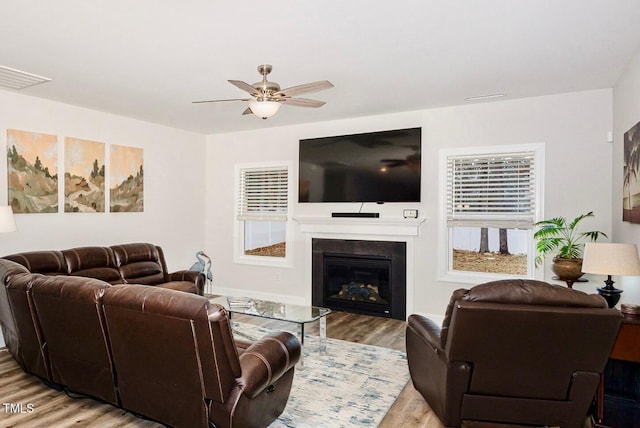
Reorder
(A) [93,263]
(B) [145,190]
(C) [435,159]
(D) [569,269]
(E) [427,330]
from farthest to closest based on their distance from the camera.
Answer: (B) [145,190] → (C) [435,159] → (A) [93,263] → (D) [569,269] → (E) [427,330]

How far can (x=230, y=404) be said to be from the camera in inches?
84.0

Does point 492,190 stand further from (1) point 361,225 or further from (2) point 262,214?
(2) point 262,214

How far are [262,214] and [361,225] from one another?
1.83m

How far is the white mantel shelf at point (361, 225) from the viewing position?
5207 millimetres

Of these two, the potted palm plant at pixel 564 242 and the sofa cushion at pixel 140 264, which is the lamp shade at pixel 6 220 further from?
the potted palm plant at pixel 564 242

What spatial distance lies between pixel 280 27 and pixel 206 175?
180 inches

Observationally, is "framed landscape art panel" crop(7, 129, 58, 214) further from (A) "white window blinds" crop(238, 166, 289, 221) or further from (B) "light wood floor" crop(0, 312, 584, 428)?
(A) "white window blinds" crop(238, 166, 289, 221)

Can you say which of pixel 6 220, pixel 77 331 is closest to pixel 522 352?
pixel 77 331

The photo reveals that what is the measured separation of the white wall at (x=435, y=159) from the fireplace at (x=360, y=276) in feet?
0.66

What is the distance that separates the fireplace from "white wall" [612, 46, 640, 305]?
7.59ft

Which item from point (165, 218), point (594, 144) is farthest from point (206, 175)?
point (594, 144)

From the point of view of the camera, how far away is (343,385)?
3.31m

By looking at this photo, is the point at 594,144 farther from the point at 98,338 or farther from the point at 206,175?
the point at 206,175

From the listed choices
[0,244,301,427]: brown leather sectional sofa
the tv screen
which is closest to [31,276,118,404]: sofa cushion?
[0,244,301,427]: brown leather sectional sofa
